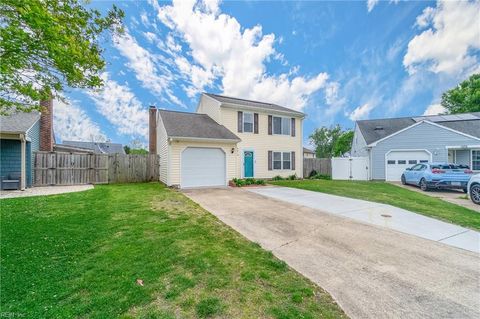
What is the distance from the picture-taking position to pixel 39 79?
452 cm

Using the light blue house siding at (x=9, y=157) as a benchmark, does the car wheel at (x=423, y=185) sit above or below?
below

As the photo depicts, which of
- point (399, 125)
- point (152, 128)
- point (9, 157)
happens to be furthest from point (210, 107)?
point (399, 125)

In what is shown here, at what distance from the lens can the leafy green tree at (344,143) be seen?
34.1 meters

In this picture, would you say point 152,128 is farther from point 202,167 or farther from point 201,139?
point 202,167

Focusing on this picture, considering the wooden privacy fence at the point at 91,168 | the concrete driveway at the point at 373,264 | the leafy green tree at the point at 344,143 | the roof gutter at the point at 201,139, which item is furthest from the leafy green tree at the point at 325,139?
the concrete driveway at the point at 373,264

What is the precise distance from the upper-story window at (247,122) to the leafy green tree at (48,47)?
10.4 metres

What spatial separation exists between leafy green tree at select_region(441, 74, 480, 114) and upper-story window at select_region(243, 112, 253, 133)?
3418 centimetres

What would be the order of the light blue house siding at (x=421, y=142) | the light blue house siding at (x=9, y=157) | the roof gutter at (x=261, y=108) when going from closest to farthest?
the light blue house siding at (x=9, y=157) → the roof gutter at (x=261, y=108) → the light blue house siding at (x=421, y=142)

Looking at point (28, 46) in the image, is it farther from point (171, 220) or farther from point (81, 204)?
point (81, 204)

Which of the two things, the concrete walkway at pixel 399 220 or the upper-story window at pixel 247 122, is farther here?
the upper-story window at pixel 247 122

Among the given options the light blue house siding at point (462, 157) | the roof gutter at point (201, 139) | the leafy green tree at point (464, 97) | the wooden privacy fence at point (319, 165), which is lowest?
the wooden privacy fence at point (319, 165)

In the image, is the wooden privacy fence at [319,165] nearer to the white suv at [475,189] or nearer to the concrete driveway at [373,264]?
the white suv at [475,189]

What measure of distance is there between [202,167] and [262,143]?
17.7ft

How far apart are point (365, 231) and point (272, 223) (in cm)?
219
